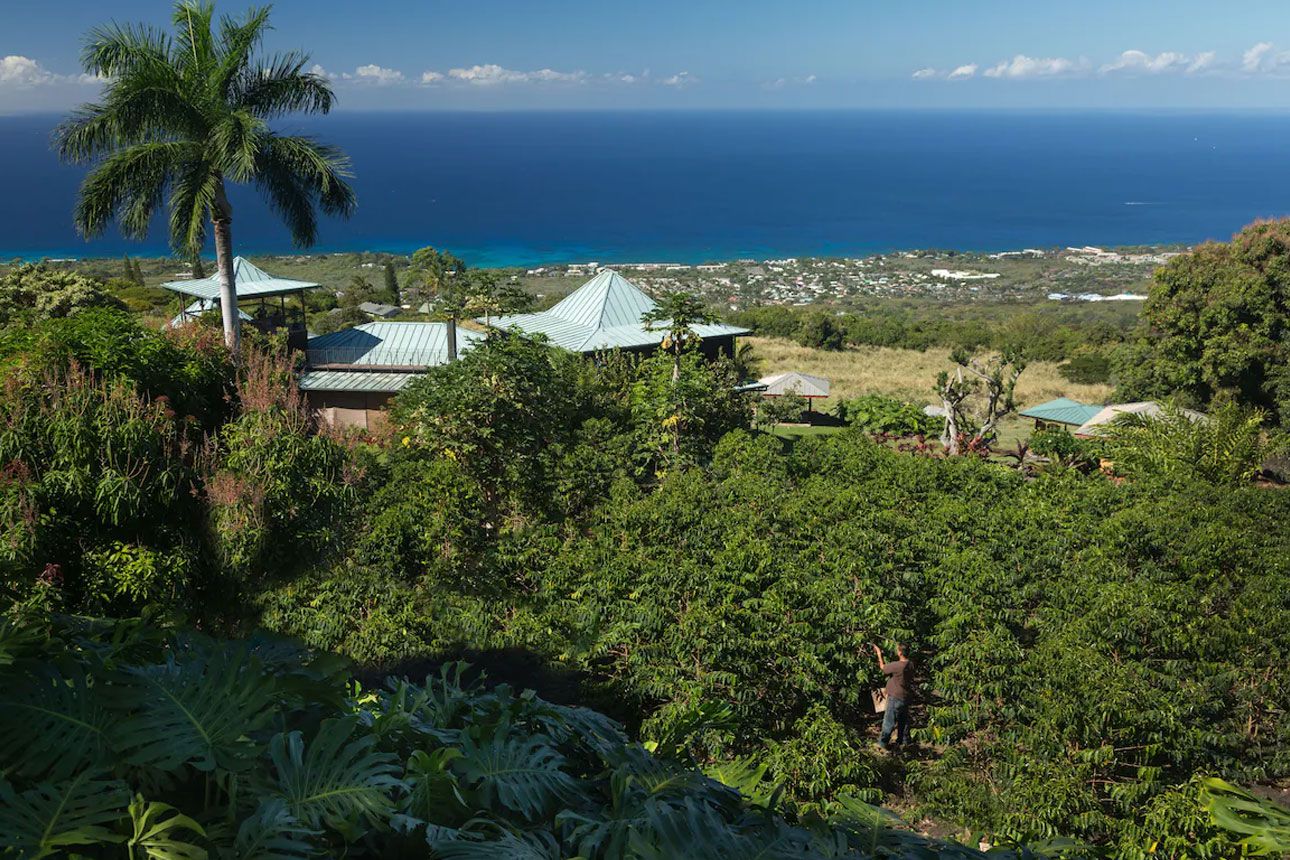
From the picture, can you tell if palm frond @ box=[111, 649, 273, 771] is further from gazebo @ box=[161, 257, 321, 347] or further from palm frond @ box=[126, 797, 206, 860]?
gazebo @ box=[161, 257, 321, 347]

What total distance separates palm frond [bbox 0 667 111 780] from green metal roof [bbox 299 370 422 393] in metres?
16.2

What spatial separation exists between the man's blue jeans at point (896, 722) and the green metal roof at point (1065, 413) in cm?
1467

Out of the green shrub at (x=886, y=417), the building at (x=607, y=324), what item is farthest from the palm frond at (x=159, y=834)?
the green shrub at (x=886, y=417)

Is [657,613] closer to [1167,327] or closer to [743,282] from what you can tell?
[1167,327]

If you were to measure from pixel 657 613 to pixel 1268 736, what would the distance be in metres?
4.74

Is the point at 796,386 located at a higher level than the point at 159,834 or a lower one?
lower

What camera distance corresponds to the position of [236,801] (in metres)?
1.79

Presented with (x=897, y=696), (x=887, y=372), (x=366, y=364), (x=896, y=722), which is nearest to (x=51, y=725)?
(x=897, y=696)

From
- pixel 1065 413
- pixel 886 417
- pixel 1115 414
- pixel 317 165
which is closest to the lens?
pixel 317 165

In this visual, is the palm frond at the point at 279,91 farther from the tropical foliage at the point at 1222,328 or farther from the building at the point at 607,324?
the tropical foliage at the point at 1222,328

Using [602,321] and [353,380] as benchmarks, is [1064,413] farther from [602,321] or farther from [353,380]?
[353,380]

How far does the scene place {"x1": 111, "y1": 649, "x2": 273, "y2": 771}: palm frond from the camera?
1818 mm

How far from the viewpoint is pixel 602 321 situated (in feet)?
71.1

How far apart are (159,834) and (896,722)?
715cm
